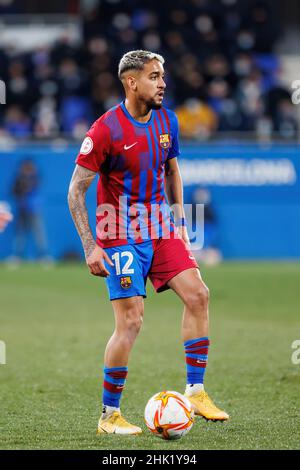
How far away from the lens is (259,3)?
24.3 m

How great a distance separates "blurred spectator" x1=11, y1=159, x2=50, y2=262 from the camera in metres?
19.6

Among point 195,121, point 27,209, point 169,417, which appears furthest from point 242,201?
point 169,417

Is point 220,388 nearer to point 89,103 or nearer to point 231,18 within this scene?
point 89,103

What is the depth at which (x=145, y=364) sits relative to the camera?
919 centimetres

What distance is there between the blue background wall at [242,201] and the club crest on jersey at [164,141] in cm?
1327

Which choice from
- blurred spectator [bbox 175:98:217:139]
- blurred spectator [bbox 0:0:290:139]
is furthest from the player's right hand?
blurred spectator [bbox 175:98:217:139]

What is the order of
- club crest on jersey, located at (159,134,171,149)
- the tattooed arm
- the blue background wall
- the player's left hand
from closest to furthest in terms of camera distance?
the tattooed arm
club crest on jersey, located at (159,134,171,149)
the player's left hand
the blue background wall

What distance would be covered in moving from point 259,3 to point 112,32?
396cm

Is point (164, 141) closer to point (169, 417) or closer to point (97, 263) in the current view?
point (97, 263)

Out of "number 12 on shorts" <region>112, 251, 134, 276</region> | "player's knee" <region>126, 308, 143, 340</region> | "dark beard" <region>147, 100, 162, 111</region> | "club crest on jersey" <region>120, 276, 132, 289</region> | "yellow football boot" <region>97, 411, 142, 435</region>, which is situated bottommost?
"yellow football boot" <region>97, 411, 142, 435</region>

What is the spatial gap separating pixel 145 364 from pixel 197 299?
2812 millimetres

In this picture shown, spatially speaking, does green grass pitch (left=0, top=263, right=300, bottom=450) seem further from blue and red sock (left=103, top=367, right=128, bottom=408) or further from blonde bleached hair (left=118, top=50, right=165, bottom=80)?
blonde bleached hair (left=118, top=50, right=165, bottom=80)

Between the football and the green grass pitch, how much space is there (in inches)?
3.1

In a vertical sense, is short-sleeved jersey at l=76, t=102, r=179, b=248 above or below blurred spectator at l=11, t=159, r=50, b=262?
above
